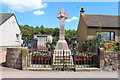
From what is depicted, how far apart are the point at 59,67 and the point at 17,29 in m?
16.3

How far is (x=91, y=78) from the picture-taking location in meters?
5.42

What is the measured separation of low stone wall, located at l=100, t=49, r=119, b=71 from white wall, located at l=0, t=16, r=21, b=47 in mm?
14174

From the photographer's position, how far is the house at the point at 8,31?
16.5 metres

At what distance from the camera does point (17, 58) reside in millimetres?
6977

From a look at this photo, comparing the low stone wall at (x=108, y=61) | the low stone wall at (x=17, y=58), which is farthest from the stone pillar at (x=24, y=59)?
the low stone wall at (x=108, y=61)

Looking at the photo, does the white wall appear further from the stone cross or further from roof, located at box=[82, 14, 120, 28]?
roof, located at box=[82, 14, 120, 28]

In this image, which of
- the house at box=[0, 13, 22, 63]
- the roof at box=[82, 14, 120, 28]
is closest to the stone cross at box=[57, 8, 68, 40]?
the roof at box=[82, 14, 120, 28]

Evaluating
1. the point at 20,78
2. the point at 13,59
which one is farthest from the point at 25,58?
the point at 20,78

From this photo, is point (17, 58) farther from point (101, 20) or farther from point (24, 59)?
point (101, 20)

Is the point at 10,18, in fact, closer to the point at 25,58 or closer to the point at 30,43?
the point at 30,43

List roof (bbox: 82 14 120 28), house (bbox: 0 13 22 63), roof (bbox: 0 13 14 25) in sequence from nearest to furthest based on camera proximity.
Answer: roof (bbox: 82 14 120 28) < house (bbox: 0 13 22 63) < roof (bbox: 0 13 14 25)

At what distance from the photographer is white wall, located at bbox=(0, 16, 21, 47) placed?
16.7 meters

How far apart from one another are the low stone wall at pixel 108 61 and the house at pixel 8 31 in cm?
1320

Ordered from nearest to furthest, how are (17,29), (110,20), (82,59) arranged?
(82,59), (110,20), (17,29)
